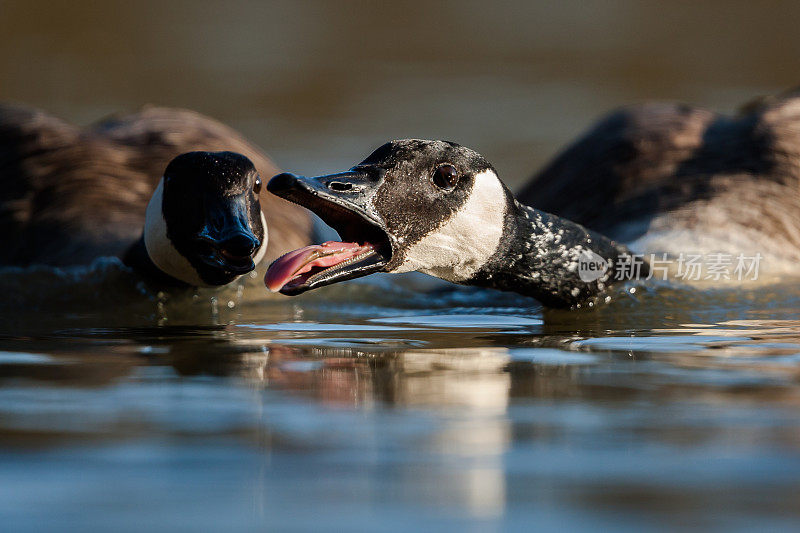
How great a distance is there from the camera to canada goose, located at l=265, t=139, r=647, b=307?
4.36 metres

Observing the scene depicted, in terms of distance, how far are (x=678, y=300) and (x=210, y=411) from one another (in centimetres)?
331

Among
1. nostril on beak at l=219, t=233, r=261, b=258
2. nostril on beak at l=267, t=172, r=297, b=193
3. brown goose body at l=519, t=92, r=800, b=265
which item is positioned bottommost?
nostril on beak at l=219, t=233, r=261, b=258

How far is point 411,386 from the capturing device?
3463mm

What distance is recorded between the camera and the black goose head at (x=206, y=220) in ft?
17.9

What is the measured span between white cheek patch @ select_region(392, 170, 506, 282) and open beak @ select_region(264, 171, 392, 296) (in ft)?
0.52

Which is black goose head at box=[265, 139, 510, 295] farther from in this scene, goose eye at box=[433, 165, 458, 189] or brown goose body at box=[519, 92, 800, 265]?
Answer: brown goose body at box=[519, 92, 800, 265]

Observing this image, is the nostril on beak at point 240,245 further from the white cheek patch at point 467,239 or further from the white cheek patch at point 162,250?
the white cheek patch at point 467,239

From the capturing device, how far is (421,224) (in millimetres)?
4629

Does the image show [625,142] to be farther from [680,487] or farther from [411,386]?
[680,487]

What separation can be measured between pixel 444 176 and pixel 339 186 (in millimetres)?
530

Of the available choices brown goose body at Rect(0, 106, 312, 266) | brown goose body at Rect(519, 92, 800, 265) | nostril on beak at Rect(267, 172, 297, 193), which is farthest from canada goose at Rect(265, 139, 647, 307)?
brown goose body at Rect(0, 106, 312, 266)

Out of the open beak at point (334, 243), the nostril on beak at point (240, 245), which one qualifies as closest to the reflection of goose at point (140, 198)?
the nostril on beak at point (240, 245)

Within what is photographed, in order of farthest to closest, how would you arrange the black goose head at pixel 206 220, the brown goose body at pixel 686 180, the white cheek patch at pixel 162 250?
the brown goose body at pixel 686 180, the white cheek patch at pixel 162 250, the black goose head at pixel 206 220

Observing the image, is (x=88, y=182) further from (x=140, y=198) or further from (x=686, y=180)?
(x=686, y=180)
